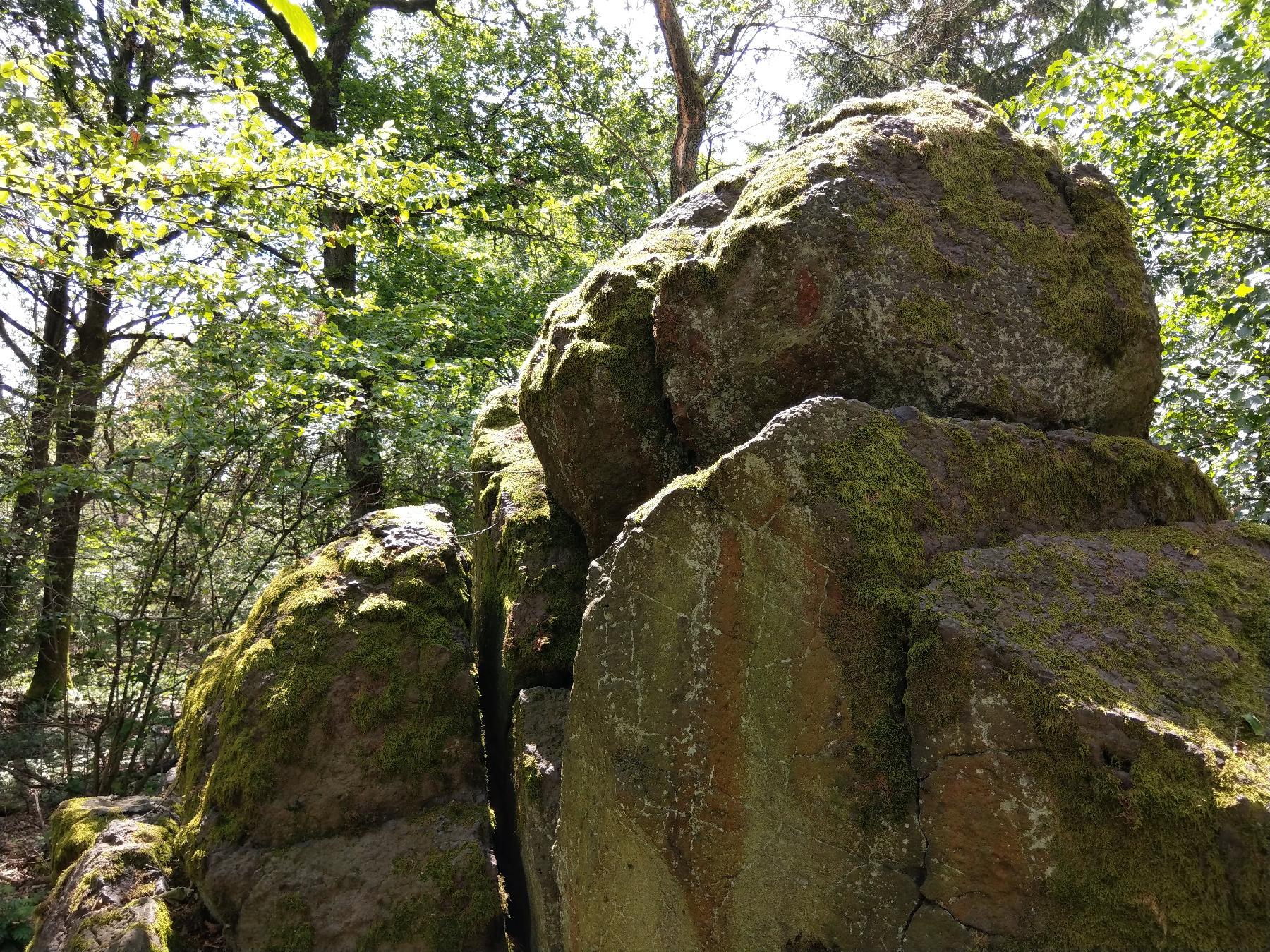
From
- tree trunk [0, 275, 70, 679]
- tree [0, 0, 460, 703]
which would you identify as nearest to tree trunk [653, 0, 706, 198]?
tree [0, 0, 460, 703]

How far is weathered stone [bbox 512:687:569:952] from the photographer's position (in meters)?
3.03

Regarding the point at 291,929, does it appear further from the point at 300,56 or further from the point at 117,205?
the point at 300,56

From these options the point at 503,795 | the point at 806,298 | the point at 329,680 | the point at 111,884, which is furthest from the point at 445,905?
the point at 806,298

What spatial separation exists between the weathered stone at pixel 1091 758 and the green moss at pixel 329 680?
8.31 ft

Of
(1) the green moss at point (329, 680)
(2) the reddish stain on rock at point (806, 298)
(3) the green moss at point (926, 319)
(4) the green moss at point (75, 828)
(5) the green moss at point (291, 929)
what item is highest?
(2) the reddish stain on rock at point (806, 298)

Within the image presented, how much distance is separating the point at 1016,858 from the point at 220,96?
775 cm

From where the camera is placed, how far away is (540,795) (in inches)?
124

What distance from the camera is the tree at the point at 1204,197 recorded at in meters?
5.28

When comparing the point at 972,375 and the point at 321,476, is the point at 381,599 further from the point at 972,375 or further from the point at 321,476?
the point at 321,476

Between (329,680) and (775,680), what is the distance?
8.11ft

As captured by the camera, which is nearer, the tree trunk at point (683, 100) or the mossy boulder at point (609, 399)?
the mossy boulder at point (609, 399)

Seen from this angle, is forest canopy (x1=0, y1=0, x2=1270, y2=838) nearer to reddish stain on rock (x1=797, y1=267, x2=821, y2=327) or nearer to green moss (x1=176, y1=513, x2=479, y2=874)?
green moss (x1=176, y1=513, x2=479, y2=874)

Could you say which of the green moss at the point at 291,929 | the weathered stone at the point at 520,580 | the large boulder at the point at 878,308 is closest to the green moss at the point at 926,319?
the large boulder at the point at 878,308

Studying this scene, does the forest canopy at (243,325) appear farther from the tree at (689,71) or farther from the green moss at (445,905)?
the green moss at (445,905)
